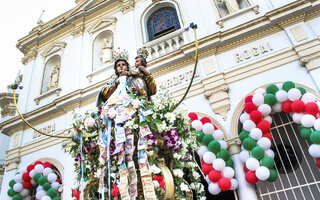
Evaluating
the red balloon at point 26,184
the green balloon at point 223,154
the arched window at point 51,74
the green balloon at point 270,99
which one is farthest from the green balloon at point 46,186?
the green balloon at point 270,99

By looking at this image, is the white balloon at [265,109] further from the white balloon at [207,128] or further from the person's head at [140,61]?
the person's head at [140,61]

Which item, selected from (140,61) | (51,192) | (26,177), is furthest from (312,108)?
(26,177)

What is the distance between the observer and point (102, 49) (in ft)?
28.2

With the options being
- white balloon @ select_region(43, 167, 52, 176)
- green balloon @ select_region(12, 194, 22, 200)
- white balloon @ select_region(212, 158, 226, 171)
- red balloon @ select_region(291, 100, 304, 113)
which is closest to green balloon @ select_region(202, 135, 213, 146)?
white balloon @ select_region(212, 158, 226, 171)

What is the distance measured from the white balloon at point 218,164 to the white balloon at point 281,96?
1.59 meters

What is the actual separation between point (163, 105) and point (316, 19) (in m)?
5.11

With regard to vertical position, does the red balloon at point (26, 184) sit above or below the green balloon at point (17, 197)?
above

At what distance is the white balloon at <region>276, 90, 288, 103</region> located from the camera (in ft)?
14.3

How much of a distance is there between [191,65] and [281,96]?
8.79ft

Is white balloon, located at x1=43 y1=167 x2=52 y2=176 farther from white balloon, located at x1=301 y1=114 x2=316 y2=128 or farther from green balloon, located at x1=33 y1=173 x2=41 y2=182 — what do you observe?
white balloon, located at x1=301 y1=114 x2=316 y2=128

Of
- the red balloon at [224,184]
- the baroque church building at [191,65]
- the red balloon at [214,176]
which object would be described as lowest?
the red balloon at [224,184]

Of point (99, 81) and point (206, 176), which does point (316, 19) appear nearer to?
point (206, 176)

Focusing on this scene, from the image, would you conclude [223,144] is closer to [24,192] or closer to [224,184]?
[224,184]

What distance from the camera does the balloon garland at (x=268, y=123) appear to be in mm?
3945
